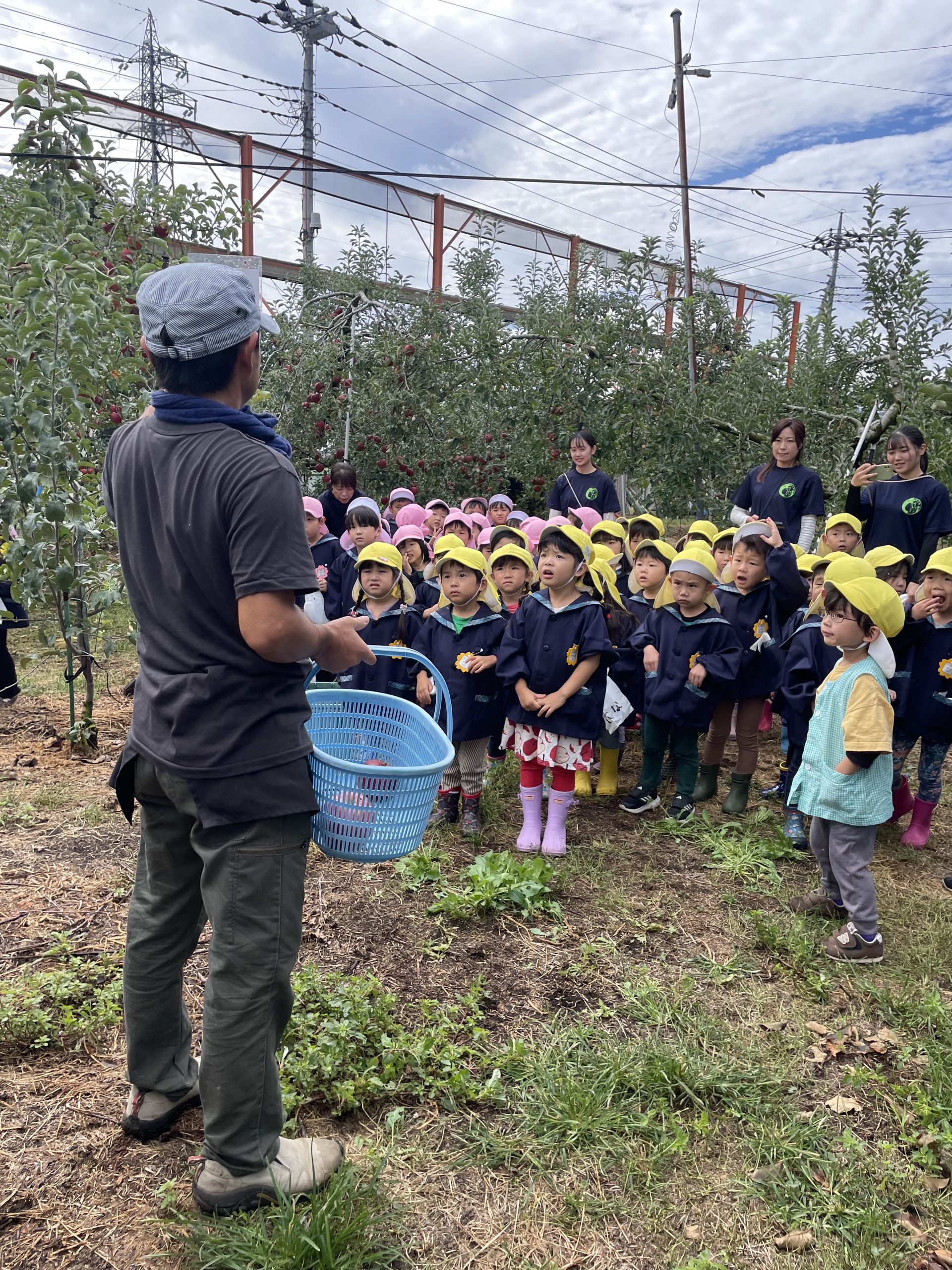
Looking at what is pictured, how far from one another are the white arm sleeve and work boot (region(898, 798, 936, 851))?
211 cm

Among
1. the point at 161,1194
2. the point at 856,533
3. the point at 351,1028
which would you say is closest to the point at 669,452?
the point at 856,533

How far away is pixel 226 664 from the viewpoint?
5.95 feet

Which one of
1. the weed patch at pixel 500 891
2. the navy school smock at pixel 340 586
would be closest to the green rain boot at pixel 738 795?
the weed patch at pixel 500 891

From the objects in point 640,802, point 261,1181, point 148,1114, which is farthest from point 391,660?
point 261,1181

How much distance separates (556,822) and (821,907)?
48.6 inches

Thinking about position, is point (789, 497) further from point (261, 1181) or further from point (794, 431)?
point (261, 1181)

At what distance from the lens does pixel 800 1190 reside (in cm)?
226

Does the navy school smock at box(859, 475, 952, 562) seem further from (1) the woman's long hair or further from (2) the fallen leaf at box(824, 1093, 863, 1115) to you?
(2) the fallen leaf at box(824, 1093, 863, 1115)

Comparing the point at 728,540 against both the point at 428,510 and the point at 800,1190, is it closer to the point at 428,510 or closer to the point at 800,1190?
the point at 428,510

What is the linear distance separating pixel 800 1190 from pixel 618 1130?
0.47 m

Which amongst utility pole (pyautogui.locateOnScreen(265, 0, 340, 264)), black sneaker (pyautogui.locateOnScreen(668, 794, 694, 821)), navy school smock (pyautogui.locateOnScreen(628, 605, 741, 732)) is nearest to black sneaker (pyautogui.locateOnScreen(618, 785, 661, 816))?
black sneaker (pyautogui.locateOnScreen(668, 794, 694, 821))

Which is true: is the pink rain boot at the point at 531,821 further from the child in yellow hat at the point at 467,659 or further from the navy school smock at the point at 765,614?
the navy school smock at the point at 765,614

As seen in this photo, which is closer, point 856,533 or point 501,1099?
point 501,1099

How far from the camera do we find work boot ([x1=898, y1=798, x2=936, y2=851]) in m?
4.48
